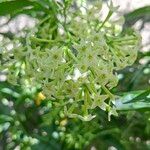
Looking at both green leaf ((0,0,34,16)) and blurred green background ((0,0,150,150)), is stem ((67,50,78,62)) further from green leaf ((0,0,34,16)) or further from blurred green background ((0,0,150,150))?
blurred green background ((0,0,150,150))

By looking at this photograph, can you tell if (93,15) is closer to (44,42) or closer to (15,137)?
(44,42)

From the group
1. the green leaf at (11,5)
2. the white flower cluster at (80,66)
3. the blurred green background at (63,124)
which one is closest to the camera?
→ the white flower cluster at (80,66)

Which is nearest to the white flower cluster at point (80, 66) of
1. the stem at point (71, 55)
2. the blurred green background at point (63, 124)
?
the stem at point (71, 55)

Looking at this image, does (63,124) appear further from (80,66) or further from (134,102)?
(80,66)

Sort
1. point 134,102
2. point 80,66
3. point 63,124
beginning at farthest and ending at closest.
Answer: point 63,124 → point 134,102 → point 80,66

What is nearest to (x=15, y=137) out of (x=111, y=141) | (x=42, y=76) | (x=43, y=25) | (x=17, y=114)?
(x=17, y=114)

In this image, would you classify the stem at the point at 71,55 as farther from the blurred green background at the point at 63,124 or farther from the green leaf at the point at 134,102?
the blurred green background at the point at 63,124

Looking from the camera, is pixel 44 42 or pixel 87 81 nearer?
pixel 87 81

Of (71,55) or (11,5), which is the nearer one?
(71,55)

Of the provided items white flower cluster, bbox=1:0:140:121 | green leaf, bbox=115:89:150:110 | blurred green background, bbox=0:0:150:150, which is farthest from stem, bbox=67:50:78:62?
blurred green background, bbox=0:0:150:150

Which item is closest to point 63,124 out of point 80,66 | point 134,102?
point 134,102

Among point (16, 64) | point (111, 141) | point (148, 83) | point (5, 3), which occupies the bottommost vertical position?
point (111, 141)
